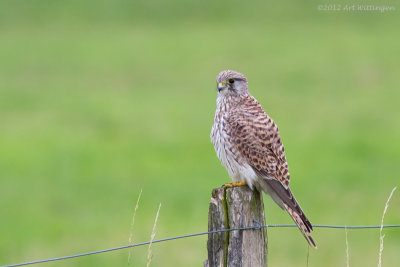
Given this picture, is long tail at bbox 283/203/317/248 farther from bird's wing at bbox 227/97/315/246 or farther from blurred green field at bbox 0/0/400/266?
blurred green field at bbox 0/0/400/266

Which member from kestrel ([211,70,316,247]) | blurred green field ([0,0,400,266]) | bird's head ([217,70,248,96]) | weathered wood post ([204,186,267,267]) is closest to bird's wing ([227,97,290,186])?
kestrel ([211,70,316,247])

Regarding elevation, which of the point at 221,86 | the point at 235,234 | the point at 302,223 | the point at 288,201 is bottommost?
the point at 235,234

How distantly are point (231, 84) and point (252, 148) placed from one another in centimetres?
70

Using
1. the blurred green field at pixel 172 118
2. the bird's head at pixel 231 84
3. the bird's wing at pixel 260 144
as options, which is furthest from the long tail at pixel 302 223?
the blurred green field at pixel 172 118

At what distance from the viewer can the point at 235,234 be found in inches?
207

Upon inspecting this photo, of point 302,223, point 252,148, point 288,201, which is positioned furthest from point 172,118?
point 302,223

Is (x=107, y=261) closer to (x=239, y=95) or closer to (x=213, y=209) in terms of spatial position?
(x=239, y=95)

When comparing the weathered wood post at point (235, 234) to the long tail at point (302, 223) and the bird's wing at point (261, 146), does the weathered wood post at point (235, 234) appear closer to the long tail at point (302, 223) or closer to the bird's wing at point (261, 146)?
the long tail at point (302, 223)

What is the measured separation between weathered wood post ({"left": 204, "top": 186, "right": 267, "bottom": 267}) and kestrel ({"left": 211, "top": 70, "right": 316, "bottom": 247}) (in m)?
0.88

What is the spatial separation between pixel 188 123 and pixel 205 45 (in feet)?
36.6

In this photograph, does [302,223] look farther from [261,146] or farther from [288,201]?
[261,146]

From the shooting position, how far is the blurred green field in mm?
14174

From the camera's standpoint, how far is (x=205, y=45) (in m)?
32.5

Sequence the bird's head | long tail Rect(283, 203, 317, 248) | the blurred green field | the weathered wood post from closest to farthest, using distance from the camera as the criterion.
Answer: the weathered wood post
long tail Rect(283, 203, 317, 248)
the bird's head
the blurred green field
